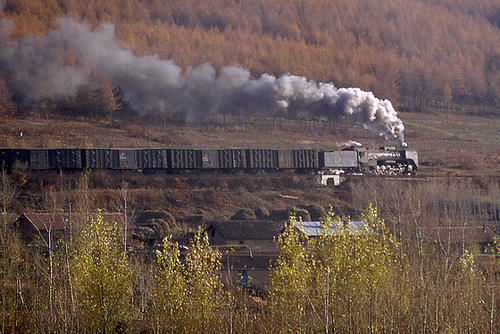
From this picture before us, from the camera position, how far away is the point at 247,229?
1626 inches

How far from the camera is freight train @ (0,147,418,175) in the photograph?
55500 mm

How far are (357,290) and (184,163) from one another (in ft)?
133

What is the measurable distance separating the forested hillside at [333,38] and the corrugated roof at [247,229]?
212ft

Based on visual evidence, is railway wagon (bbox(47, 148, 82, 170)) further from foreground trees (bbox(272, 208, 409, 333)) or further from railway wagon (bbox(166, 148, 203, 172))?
foreground trees (bbox(272, 208, 409, 333))

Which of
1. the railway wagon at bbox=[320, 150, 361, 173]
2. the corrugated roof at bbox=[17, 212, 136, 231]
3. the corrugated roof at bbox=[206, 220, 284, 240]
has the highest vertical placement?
the railway wagon at bbox=[320, 150, 361, 173]

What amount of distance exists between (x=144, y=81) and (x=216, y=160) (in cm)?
3191

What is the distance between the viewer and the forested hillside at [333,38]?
120 m

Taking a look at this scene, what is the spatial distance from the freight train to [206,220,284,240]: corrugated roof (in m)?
17.7

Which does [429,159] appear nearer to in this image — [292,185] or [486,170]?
[486,170]

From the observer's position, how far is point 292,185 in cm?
6094

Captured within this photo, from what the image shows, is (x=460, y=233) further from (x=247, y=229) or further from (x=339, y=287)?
(x=339, y=287)

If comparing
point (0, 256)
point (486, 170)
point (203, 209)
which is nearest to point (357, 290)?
point (0, 256)

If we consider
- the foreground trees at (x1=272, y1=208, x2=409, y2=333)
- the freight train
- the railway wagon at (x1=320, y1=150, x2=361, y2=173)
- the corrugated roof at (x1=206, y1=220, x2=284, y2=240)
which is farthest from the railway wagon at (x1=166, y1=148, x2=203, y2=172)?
the foreground trees at (x1=272, y1=208, x2=409, y2=333)

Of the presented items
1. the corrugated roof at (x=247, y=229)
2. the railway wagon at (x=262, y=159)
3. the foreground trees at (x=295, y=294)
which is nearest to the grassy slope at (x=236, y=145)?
the railway wagon at (x=262, y=159)
